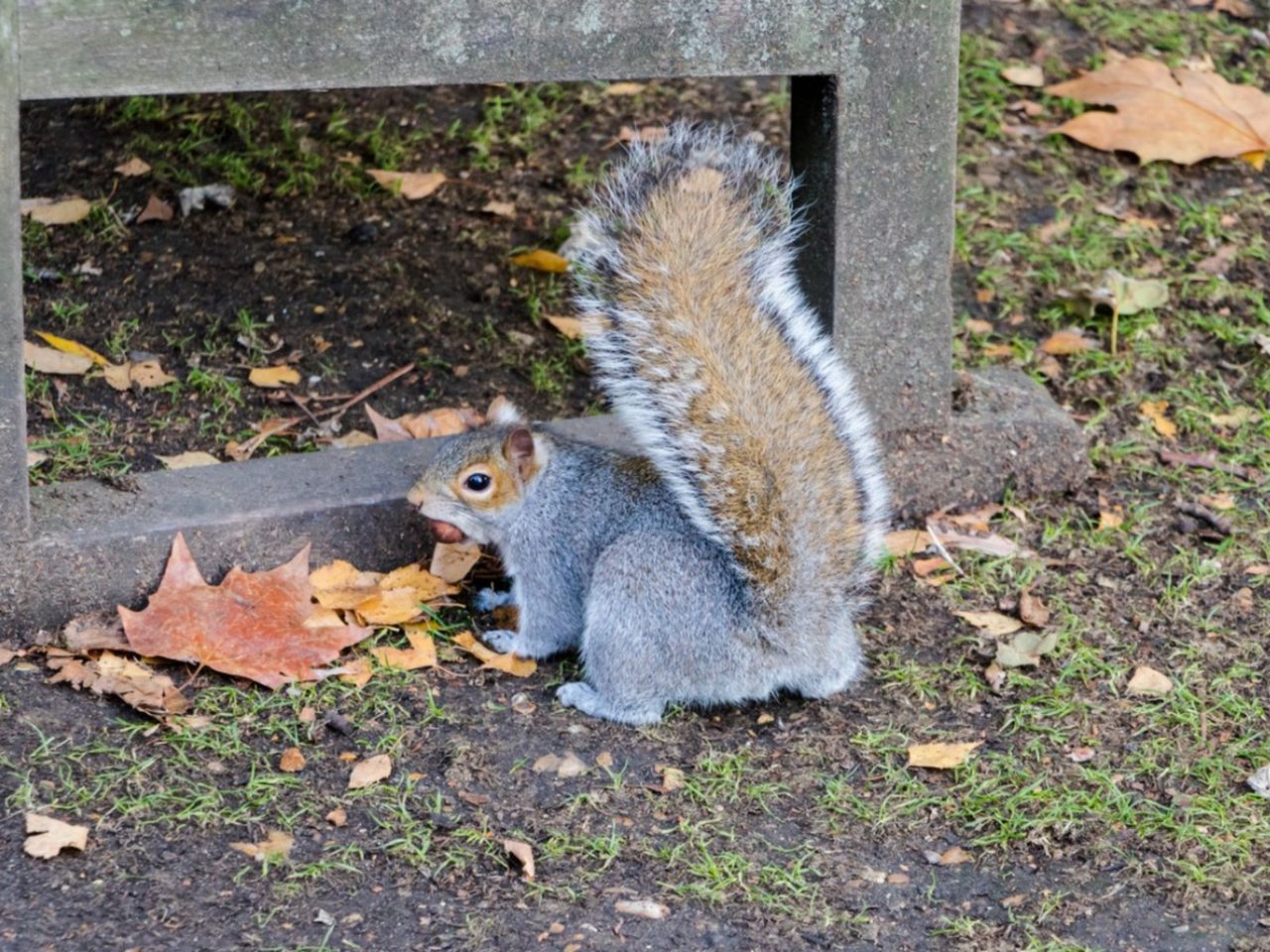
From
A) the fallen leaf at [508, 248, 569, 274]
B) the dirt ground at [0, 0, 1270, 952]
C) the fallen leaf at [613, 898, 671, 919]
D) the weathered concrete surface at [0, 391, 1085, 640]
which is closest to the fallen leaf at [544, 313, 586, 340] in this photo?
the dirt ground at [0, 0, 1270, 952]

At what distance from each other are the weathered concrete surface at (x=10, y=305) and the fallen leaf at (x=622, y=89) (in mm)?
2174

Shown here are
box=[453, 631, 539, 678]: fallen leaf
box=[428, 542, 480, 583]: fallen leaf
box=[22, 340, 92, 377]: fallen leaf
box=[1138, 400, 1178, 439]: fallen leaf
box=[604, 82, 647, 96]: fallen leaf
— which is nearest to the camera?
box=[453, 631, 539, 678]: fallen leaf

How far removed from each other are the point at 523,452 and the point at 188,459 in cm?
79

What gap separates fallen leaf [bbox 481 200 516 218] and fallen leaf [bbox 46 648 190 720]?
1731 mm

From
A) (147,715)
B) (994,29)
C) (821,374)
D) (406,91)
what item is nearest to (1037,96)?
(994,29)

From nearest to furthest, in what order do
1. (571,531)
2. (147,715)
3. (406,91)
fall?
(147,715)
(571,531)
(406,91)

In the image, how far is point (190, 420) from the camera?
341cm

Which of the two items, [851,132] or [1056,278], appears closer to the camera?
[851,132]

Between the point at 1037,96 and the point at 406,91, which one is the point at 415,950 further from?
the point at 1037,96

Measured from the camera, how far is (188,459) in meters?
3.26

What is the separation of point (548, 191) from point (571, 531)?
1.58 m

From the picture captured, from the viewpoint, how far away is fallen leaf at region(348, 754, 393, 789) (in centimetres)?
250

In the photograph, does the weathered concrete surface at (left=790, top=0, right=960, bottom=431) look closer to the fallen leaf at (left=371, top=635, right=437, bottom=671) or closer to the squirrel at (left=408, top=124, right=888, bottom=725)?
the squirrel at (left=408, top=124, right=888, bottom=725)

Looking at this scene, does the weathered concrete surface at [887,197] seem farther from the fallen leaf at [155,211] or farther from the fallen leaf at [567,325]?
the fallen leaf at [155,211]
